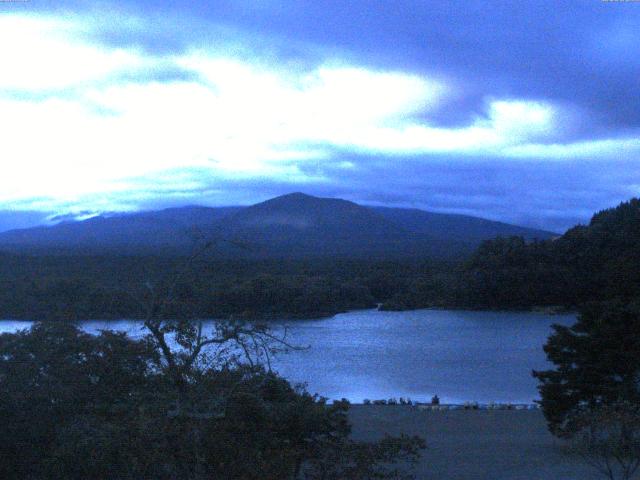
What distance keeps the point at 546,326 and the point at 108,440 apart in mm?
26843

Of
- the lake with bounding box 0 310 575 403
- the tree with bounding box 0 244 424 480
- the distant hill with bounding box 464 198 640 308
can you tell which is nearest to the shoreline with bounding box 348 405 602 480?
the tree with bounding box 0 244 424 480

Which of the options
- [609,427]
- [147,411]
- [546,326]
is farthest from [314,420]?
[546,326]

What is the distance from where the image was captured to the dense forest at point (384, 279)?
12883 millimetres

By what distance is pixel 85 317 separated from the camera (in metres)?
10.8

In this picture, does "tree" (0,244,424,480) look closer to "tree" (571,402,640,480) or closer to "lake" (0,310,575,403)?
"tree" (571,402,640,480)

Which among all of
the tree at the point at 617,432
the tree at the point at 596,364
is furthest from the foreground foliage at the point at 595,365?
the tree at the point at 617,432

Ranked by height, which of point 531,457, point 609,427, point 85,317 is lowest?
point 531,457

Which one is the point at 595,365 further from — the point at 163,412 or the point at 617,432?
the point at 163,412

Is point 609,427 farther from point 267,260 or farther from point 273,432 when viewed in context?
point 267,260

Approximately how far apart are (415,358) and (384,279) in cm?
1553

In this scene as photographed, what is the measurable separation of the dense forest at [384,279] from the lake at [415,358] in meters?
1.13

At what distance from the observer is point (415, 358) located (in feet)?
80.8

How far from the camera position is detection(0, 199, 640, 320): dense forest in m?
12.9

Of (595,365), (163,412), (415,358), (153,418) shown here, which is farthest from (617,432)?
(415,358)
